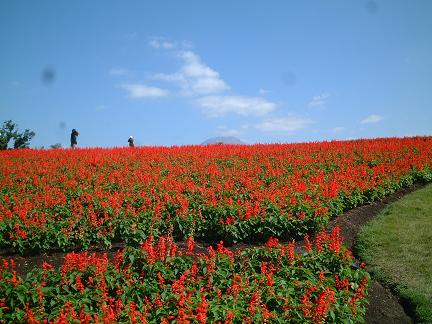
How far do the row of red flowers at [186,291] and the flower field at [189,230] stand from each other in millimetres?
22

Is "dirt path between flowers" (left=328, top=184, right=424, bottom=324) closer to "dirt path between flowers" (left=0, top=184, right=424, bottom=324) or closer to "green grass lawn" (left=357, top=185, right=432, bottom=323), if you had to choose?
"dirt path between flowers" (left=0, top=184, right=424, bottom=324)

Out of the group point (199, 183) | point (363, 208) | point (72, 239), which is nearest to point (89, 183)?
point (199, 183)

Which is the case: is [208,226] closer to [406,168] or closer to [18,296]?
[18,296]

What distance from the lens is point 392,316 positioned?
606 cm

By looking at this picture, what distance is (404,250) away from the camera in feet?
27.0

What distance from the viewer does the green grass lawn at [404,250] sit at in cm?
651

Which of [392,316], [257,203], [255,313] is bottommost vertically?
[392,316]

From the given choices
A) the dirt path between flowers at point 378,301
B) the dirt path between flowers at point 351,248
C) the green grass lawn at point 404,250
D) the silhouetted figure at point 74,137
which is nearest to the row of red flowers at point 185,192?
the dirt path between flowers at point 351,248

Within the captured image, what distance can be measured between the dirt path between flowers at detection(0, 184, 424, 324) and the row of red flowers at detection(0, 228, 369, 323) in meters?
0.64

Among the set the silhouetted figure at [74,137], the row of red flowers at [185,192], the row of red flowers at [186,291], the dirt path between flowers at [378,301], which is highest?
the silhouetted figure at [74,137]

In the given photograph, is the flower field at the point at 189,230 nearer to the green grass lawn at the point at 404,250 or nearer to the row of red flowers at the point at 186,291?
the row of red flowers at the point at 186,291

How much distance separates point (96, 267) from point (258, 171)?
9.66 metres

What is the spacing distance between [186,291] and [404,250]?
5625 millimetres

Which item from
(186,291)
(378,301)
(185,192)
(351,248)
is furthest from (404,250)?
(185,192)
